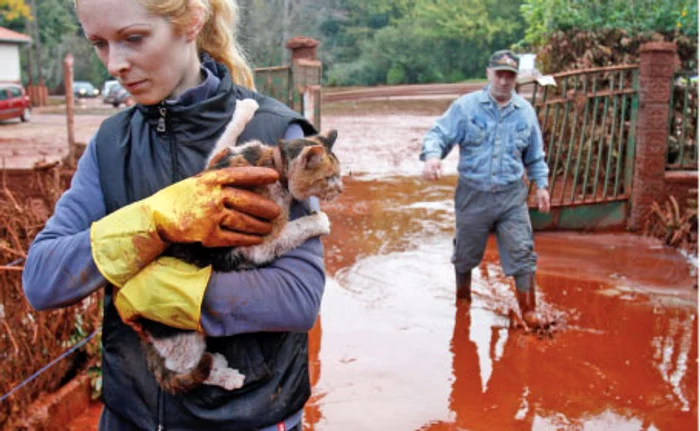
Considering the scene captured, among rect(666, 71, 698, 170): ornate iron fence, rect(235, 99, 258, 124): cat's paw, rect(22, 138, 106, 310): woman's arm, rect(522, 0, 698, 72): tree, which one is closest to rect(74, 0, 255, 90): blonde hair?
rect(235, 99, 258, 124): cat's paw

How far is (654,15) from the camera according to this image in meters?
11.1

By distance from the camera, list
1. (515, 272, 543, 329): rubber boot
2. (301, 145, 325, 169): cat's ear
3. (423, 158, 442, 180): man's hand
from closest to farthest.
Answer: (301, 145, 325, 169): cat's ear < (423, 158, 442, 180): man's hand < (515, 272, 543, 329): rubber boot

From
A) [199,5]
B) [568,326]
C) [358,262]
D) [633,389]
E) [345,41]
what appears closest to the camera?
[199,5]

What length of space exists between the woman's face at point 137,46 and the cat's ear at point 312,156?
15.2 inches

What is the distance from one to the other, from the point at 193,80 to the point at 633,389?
13.3 ft

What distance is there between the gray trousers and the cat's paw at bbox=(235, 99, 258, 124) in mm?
4544

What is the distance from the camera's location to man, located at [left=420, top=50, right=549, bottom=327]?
6172 millimetres

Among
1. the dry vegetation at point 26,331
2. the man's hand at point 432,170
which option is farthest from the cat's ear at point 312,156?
the man's hand at point 432,170

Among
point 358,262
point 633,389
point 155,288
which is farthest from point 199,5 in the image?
point 358,262

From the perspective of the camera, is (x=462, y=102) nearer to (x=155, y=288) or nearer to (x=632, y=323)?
(x=632, y=323)

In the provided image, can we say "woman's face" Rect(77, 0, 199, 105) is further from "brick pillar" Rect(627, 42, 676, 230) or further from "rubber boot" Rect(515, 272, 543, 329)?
"brick pillar" Rect(627, 42, 676, 230)

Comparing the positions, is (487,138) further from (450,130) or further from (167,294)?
(167,294)

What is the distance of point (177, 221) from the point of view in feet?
5.65

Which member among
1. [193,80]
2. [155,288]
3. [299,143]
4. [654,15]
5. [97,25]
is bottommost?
[155,288]
